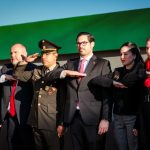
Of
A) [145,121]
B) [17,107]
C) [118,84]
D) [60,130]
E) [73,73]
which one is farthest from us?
[17,107]

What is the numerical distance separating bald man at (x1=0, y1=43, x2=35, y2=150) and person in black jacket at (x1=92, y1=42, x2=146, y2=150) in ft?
2.71

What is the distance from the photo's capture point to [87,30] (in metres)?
4.48

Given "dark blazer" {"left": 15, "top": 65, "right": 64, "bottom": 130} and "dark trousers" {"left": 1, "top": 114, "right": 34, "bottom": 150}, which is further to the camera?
"dark trousers" {"left": 1, "top": 114, "right": 34, "bottom": 150}

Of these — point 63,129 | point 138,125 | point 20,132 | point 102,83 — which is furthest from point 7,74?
point 138,125

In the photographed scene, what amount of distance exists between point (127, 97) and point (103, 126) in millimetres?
300

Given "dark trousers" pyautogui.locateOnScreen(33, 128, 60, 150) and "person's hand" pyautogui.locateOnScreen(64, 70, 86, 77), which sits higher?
"person's hand" pyautogui.locateOnScreen(64, 70, 86, 77)

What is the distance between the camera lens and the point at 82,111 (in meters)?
2.98

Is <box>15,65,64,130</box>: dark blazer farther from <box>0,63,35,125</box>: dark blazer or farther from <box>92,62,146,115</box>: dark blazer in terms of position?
<box>92,62,146,115</box>: dark blazer

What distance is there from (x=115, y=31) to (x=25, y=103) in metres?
1.51

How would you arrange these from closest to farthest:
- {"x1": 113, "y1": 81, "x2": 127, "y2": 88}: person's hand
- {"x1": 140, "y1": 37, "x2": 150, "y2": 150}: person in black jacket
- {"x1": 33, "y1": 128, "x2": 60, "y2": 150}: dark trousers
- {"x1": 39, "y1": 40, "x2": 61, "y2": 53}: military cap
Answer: {"x1": 140, "y1": 37, "x2": 150, "y2": 150}: person in black jacket
{"x1": 113, "y1": 81, "x2": 127, "y2": 88}: person's hand
{"x1": 33, "y1": 128, "x2": 60, "y2": 150}: dark trousers
{"x1": 39, "y1": 40, "x2": 61, "y2": 53}: military cap

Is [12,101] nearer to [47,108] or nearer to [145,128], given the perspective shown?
[47,108]

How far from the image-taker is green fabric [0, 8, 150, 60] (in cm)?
421

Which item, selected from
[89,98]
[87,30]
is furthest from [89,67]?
[87,30]

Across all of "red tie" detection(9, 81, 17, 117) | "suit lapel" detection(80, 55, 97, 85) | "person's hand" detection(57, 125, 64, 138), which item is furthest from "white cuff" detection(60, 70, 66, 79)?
"red tie" detection(9, 81, 17, 117)
